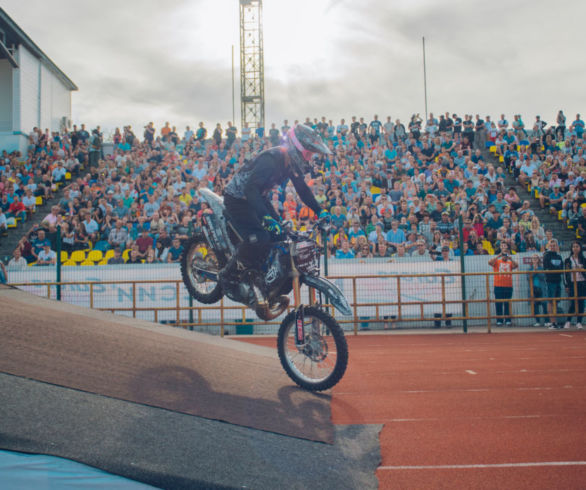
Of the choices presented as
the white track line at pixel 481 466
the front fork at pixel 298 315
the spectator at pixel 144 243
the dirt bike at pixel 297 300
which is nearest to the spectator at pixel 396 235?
the spectator at pixel 144 243

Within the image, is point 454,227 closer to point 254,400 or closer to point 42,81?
point 254,400

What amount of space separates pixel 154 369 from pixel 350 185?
1307cm

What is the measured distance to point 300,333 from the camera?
205 inches

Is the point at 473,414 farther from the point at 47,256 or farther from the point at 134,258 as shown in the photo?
the point at 47,256

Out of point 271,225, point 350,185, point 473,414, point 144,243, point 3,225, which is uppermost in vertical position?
point 350,185

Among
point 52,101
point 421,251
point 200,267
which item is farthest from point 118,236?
point 52,101

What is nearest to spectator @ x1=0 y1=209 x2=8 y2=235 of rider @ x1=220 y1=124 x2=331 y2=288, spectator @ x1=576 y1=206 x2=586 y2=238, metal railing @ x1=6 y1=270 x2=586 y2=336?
metal railing @ x1=6 y1=270 x2=586 y2=336

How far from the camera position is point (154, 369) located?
5.05 meters

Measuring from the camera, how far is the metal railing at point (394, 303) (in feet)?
40.3

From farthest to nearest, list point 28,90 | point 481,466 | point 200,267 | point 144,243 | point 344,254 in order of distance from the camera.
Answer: point 28,90 < point 144,243 < point 344,254 < point 200,267 < point 481,466

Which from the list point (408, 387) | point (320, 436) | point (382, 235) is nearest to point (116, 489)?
point (320, 436)

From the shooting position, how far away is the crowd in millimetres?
13867

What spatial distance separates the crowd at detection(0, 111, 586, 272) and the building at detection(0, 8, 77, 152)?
3.24m

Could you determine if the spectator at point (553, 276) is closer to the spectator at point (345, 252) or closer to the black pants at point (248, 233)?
the spectator at point (345, 252)
